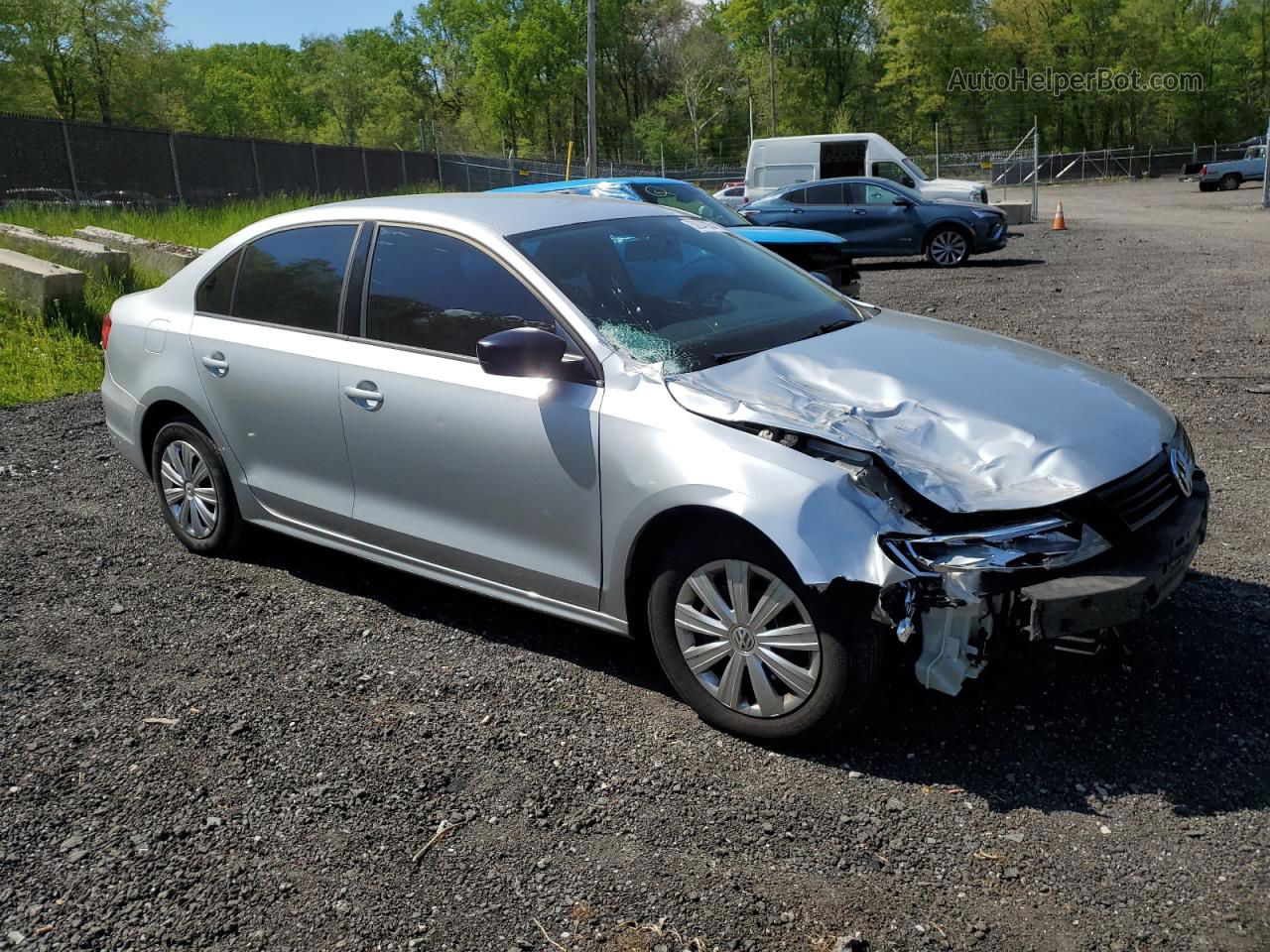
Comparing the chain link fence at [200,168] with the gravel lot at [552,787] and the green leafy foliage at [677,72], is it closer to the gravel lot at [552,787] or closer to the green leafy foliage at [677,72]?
the gravel lot at [552,787]

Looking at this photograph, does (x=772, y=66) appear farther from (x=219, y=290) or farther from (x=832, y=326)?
(x=832, y=326)

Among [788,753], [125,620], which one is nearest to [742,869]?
[788,753]

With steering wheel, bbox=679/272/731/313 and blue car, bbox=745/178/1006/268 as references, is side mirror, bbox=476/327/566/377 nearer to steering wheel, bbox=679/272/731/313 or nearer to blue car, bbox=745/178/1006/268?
steering wheel, bbox=679/272/731/313

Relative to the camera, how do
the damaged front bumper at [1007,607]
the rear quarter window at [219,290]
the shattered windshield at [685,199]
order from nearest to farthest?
the damaged front bumper at [1007,607]
the rear quarter window at [219,290]
the shattered windshield at [685,199]

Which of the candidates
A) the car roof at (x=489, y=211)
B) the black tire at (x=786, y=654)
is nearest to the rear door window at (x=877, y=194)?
the car roof at (x=489, y=211)

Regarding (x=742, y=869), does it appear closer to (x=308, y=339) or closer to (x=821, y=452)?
(x=821, y=452)

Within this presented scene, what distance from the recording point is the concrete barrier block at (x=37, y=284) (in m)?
10.4

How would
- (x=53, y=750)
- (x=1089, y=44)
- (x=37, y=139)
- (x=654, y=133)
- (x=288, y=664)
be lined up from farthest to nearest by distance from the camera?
1. (x=654, y=133)
2. (x=1089, y=44)
3. (x=37, y=139)
4. (x=288, y=664)
5. (x=53, y=750)

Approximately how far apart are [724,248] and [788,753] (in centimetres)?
230

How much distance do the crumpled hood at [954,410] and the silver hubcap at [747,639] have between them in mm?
503

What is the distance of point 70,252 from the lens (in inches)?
457

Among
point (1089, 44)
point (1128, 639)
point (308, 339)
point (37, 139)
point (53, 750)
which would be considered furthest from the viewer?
point (1089, 44)

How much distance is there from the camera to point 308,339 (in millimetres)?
4633

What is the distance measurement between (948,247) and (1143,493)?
15.2 metres
